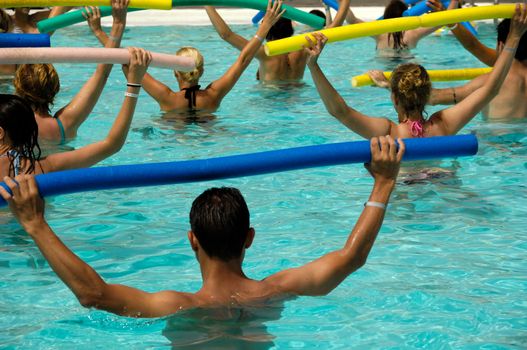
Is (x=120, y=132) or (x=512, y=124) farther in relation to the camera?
(x=512, y=124)

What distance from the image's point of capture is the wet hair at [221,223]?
12.7 feet

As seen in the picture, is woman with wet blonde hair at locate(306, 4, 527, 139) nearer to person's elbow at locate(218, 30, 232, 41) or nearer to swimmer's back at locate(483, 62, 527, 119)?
swimmer's back at locate(483, 62, 527, 119)

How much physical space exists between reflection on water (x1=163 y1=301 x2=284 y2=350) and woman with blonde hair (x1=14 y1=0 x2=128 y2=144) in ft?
8.19

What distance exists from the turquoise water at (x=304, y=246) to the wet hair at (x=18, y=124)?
0.74m

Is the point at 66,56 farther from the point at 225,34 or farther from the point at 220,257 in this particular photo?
the point at 225,34

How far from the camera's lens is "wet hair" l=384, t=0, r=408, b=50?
1195cm

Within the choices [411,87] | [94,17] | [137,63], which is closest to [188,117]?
[94,17]

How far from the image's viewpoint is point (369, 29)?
6496mm

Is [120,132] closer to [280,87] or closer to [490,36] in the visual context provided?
[280,87]

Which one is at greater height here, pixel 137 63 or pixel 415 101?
pixel 137 63

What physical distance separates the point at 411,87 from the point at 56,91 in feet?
7.80

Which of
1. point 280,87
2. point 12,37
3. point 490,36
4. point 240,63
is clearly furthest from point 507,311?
point 490,36

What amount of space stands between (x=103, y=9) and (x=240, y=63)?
1245 mm

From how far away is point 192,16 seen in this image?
16188mm
